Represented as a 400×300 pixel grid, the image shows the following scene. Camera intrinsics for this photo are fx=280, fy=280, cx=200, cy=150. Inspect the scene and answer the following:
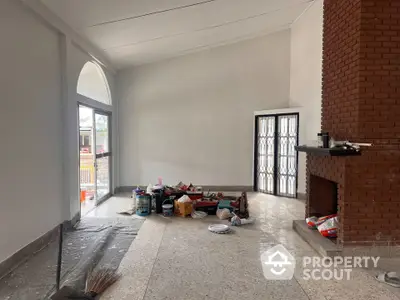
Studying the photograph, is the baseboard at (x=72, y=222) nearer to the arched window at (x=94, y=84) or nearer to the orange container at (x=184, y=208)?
the orange container at (x=184, y=208)

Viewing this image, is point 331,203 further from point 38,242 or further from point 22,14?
point 22,14

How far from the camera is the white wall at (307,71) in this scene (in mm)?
5527

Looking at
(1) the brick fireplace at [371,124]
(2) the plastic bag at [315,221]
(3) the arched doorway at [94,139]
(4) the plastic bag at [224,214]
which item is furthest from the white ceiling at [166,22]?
(2) the plastic bag at [315,221]

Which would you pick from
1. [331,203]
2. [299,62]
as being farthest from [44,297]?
[299,62]

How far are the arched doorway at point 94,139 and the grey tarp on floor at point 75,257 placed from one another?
1019mm

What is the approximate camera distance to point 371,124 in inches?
123

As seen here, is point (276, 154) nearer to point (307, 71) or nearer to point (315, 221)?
point (307, 71)

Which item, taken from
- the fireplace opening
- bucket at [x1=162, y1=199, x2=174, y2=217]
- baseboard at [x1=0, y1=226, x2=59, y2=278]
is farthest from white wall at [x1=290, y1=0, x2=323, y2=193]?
baseboard at [x1=0, y1=226, x2=59, y2=278]

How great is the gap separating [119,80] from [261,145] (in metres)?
3.83

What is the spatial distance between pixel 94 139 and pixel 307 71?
4640 mm

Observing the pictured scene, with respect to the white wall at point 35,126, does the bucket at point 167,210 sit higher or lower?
lower

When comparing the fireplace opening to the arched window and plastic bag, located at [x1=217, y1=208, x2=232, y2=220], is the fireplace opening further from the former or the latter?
the arched window

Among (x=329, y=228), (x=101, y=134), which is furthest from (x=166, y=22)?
(x=329, y=228)

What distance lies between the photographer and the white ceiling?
371 cm
